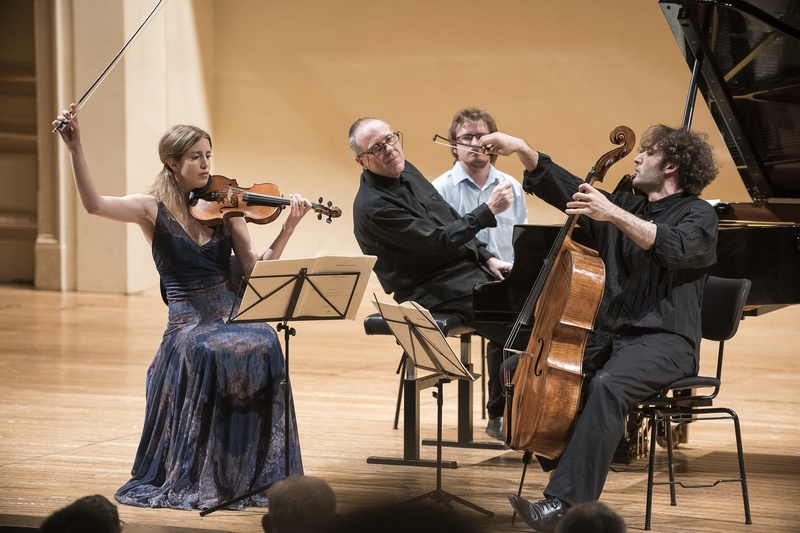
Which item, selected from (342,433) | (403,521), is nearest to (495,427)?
(342,433)

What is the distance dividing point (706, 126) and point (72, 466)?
22.0 feet

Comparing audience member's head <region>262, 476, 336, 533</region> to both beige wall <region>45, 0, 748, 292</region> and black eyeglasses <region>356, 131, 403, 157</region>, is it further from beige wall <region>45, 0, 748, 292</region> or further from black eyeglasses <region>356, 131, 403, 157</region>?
beige wall <region>45, 0, 748, 292</region>

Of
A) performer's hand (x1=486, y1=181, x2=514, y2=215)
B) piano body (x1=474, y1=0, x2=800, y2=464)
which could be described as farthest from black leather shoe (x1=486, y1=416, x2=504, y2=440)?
performer's hand (x1=486, y1=181, x2=514, y2=215)

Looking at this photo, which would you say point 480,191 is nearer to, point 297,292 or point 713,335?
point 713,335

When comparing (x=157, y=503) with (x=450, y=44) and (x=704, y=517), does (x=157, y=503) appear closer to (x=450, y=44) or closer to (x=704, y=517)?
(x=704, y=517)

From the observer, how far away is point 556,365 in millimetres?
3070

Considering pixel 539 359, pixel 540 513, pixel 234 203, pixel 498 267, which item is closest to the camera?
pixel 540 513

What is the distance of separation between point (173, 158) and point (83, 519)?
7.46 feet

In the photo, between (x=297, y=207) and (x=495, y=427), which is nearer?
(x=297, y=207)

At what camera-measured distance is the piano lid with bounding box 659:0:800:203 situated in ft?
12.6

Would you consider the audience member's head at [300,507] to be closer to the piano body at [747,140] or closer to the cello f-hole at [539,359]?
the cello f-hole at [539,359]

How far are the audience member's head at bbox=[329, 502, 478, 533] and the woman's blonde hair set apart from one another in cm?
257

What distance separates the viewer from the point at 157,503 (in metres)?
3.37

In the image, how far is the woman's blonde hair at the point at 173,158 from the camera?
357 centimetres
